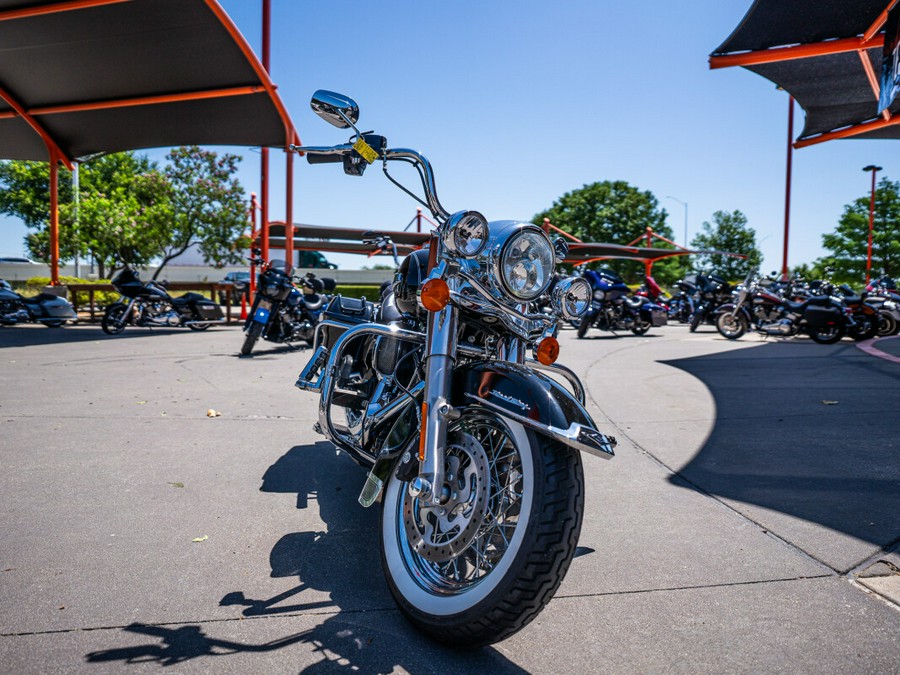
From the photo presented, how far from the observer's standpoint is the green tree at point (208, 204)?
26.4m

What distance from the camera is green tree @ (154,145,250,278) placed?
86.7 ft

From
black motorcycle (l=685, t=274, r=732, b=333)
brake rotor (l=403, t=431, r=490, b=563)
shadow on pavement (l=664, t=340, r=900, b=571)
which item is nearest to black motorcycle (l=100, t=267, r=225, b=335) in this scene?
shadow on pavement (l=664, t=340, r=900, b=571)

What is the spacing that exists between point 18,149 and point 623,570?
75.8 feet

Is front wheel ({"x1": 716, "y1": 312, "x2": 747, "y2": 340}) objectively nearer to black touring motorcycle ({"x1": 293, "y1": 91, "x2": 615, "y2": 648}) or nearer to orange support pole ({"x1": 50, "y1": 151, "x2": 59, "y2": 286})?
black touring motorcycle ({"x1": 293, "y1": 91, "x2": 615, "y2": 648})

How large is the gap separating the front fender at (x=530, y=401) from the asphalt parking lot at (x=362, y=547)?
711mm

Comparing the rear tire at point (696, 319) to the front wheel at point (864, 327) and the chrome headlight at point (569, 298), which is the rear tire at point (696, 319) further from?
the chrome headlight at point (569, 298)

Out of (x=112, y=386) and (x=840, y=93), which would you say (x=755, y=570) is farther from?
(x=840, y=93)

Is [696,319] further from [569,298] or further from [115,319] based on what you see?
[569,298]

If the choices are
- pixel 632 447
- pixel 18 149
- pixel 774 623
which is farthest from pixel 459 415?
pixel 18 149

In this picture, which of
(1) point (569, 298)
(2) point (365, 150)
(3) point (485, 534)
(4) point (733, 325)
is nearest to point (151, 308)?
(4) point (733, 325)

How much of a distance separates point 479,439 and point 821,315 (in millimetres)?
11943

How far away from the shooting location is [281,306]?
10.5 metres

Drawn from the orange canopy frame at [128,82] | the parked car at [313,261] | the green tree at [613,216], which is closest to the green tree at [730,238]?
the green tree at [613,216]

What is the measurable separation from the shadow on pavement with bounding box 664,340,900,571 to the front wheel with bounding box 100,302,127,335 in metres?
11.3
